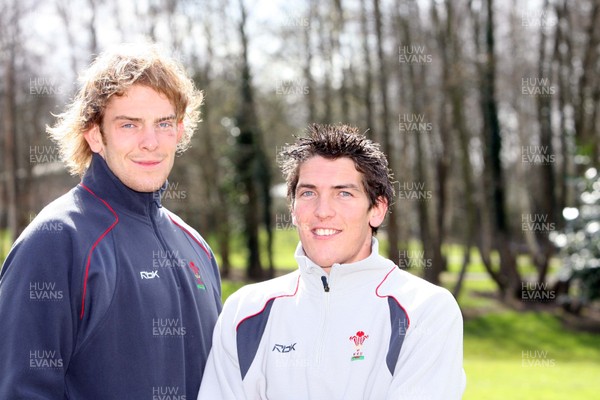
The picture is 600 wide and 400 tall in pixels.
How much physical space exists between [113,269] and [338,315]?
1.00 meters

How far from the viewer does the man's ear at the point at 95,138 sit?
345 centimetres

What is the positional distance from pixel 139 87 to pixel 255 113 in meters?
24.1

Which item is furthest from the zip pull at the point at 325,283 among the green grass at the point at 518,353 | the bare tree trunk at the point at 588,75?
the bare tree trunk at the point at 588,75

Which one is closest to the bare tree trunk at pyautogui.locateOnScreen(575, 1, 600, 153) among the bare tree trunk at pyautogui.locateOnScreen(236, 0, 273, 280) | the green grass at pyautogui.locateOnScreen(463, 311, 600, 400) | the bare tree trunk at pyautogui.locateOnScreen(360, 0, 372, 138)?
the green grass at pyautogui.locateOnScreen(463, 311, 600, 400)

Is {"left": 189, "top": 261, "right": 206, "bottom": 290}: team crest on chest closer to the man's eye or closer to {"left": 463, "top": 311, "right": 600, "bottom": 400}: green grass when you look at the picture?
the man's eye

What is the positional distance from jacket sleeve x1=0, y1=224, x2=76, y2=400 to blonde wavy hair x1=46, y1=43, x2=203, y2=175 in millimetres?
691

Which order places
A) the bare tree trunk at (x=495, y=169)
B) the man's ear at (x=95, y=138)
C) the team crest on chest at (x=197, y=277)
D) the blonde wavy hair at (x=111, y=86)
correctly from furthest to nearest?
the bare tree trunk at (x=495, y=169) → the team crest on chest at (x=197, y=277) → the man's ear at (x=95, y=138) → the blonde wavy hair at (x=111, y=86)

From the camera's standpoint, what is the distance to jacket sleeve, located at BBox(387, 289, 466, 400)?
294cm

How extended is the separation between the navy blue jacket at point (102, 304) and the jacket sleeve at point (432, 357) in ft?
3.40

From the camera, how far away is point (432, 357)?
2.97 m

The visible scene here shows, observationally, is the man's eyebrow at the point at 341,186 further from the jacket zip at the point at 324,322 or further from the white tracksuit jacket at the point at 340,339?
the jacket zip at the point at 324,322

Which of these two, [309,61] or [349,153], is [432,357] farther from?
[309,61]

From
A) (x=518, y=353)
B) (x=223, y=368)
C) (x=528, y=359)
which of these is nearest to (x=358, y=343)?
(x=223, y=368)

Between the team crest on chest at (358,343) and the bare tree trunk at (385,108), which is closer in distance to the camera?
the team crest on chest at (358,343)
